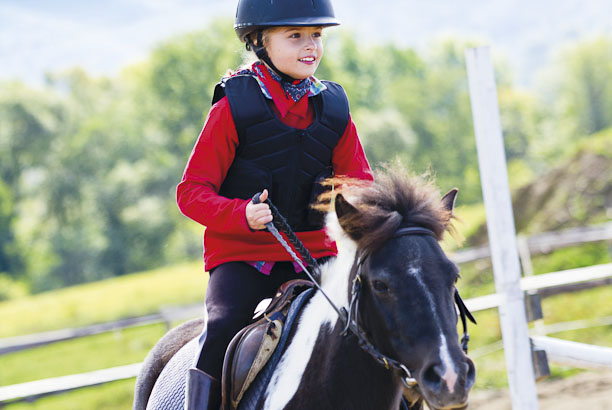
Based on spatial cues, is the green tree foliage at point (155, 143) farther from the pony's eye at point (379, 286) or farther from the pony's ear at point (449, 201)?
the pony's eye at point (379, 286)

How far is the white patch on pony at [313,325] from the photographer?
2.18 m

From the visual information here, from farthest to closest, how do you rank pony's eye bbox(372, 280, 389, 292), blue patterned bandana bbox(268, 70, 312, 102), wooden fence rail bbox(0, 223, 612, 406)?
wooden fence rail bbox(0, 223, 612, 406) → blue patterned bandana bbox(268, 70, 312, 102) → pony's eye bbox(372, 280, 389, 292)

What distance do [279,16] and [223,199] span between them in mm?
762

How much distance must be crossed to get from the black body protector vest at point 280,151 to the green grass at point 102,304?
19.7 metres

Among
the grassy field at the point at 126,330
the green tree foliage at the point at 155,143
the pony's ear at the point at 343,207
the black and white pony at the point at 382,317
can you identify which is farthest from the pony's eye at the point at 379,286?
the green tree foliage at the point at 155,143

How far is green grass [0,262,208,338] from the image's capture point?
2270 cm

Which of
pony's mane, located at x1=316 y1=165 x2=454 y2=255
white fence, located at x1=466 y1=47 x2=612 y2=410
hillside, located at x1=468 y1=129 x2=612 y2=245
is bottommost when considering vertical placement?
hillside, located at x1=468 y1=129 x2=612 y2=245

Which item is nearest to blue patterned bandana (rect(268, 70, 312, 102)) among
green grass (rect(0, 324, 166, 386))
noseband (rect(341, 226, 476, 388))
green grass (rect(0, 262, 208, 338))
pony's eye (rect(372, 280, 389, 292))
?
noseband (rect(341, 226, 476, 388))

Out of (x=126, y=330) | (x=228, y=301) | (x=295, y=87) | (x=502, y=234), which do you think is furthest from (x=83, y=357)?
(x=295, y=87)

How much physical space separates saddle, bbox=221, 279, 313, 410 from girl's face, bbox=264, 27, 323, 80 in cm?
97

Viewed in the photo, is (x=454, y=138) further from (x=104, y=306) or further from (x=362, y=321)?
(x=362, y=321)

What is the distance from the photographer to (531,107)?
57000 mm

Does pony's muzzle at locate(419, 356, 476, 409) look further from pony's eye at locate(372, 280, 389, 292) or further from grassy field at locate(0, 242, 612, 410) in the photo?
grassy field at locate(0, 242, 612, 410)

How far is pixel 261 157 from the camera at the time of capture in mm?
2555
